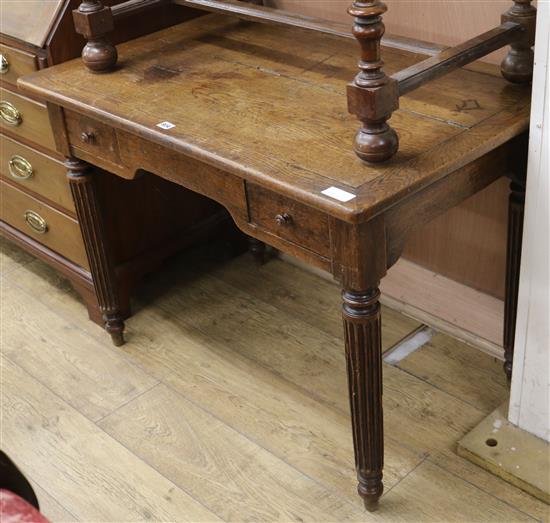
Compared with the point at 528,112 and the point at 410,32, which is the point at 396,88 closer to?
the point at 528,112

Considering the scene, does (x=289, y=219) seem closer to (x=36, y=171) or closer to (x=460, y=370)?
(x=460, y=370)

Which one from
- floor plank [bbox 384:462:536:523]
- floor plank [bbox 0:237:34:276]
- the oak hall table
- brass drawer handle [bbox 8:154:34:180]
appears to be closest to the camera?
the oak hall table

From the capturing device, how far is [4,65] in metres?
2.33

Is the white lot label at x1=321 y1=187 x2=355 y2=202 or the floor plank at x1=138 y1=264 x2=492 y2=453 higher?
the white lot label at x1=321 y1=187 x2=355 y2=202

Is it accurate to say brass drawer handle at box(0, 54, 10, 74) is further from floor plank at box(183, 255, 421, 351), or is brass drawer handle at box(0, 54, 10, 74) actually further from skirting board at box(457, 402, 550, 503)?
skirting board at box(457, 402, 550, 503)

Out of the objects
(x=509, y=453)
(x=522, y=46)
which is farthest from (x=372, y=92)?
(x=509, y=453)

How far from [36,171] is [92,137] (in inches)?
19.2

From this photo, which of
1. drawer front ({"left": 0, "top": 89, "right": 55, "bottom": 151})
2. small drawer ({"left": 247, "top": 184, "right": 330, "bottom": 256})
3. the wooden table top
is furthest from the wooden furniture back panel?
drawer front ({"left": 0, "top": 89, "right": 55, "bottom": 151})

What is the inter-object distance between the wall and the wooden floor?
193 mm

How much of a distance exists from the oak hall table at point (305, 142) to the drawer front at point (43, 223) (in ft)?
0.90

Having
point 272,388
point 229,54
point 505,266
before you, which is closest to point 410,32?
point 229,54

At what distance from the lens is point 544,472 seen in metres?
1.92

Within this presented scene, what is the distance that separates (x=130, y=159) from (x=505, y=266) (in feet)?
2.96

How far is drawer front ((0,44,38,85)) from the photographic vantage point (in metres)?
2.24
